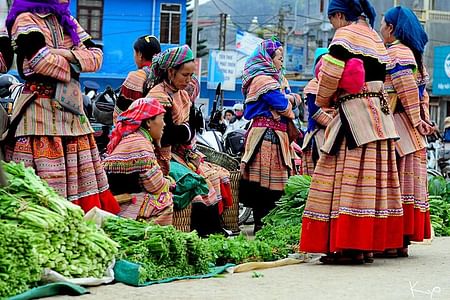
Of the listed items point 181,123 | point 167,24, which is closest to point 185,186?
point 181,123

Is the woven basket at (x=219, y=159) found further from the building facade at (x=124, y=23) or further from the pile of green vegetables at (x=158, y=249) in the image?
the building facade at (x=124, y=23)

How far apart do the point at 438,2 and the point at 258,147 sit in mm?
48760

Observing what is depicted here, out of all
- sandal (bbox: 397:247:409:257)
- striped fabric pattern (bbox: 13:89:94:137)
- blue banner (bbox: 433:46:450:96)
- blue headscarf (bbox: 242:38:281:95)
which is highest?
blue banner (bbox: 433:46:450:96)

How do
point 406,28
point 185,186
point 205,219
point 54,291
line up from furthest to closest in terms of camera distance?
point 205,219 → point 185,186 → point 406,28 → point 54,291

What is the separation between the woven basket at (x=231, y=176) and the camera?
1037 cm

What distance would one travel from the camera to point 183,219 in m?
8.73

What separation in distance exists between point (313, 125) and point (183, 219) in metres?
2.74

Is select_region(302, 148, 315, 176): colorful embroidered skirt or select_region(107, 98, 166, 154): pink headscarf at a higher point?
select_region(107, 98, 166, 154): pink headscarf

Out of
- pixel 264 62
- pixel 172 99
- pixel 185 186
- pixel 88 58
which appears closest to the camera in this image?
pixel 88 58

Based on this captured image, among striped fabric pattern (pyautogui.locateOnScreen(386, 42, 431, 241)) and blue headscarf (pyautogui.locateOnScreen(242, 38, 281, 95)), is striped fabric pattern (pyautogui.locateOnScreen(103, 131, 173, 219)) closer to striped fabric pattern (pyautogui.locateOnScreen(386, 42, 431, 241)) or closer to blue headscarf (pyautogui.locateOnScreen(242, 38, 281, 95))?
striped fabric pattern (pyautogui.locateOnScreen(386, 42, 431, 241))

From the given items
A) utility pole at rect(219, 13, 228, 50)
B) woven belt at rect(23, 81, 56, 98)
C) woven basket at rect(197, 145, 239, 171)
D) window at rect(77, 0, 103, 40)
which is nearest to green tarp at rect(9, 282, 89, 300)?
woven belt at rect(23, 81, 56, 98)

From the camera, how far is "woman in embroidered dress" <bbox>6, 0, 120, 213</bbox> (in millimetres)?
7266

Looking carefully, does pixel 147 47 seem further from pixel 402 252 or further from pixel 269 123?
pixel 402 252

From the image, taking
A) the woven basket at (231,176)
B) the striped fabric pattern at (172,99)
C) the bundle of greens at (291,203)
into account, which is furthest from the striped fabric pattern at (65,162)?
the woven basket at (231,176)
